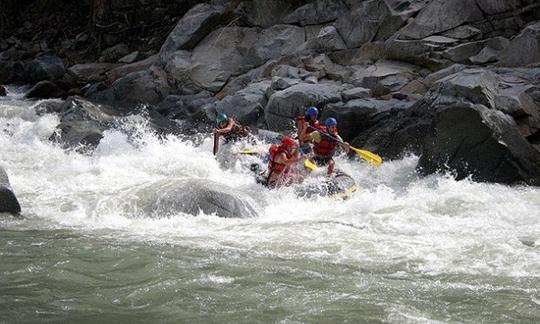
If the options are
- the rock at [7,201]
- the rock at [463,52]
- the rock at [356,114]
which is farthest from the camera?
the rock at [463,52]

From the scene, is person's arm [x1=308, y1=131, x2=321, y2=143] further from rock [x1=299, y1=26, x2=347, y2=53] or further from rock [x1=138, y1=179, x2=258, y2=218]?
rock [x1=299, y1=26, x2=347, y2=53]

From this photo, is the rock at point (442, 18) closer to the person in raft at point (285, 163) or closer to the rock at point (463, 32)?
the rock at point (463, 32)

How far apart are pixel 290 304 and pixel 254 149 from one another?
6.21 m

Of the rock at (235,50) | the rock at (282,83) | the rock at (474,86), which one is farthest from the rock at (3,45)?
the rock at (474,86)

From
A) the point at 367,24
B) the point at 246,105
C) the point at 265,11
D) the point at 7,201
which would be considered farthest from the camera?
the point at 265,11

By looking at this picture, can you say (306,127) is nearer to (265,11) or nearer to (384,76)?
(384,76)

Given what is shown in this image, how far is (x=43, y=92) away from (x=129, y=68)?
2664mm

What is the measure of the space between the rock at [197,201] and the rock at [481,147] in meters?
3.67

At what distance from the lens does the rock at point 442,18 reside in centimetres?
1398

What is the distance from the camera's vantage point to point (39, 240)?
18.4 feet

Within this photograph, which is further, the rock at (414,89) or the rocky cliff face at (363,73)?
the rock at (414,89)

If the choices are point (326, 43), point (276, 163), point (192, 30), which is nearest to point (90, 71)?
point (192, 30)

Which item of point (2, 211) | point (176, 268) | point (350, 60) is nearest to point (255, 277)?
point (176, 268)

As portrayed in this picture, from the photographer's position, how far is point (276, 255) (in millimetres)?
5391
